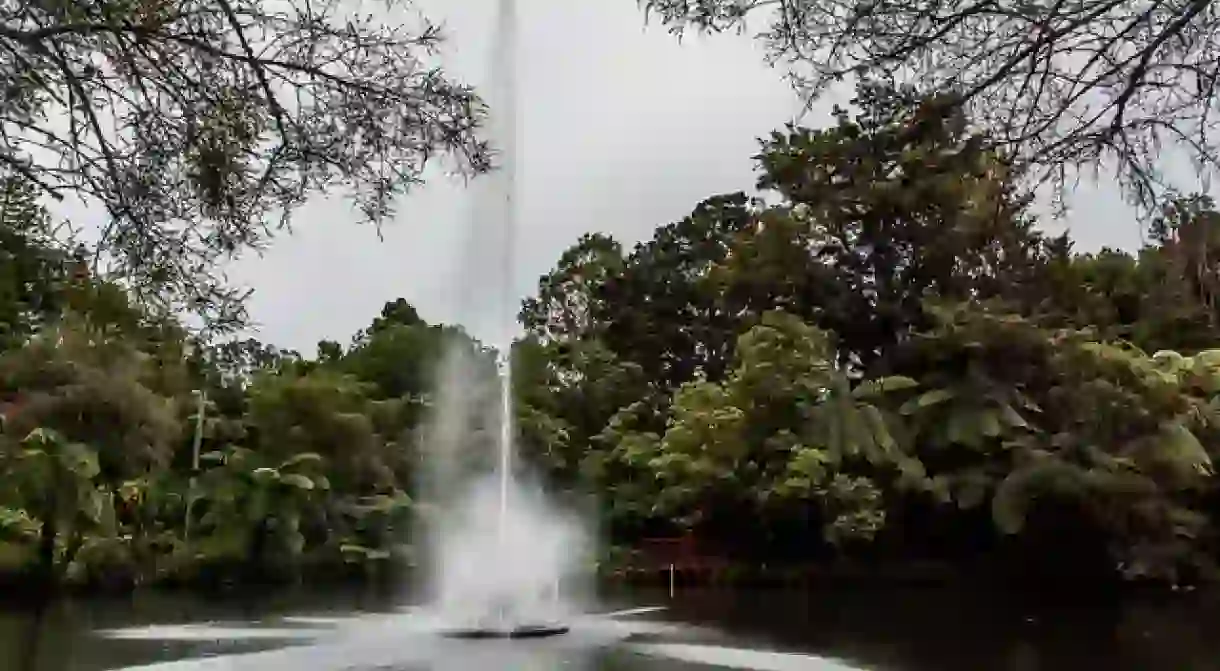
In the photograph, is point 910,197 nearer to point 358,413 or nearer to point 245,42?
point 358,413

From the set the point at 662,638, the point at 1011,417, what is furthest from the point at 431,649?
Answer: the point at 1011,417

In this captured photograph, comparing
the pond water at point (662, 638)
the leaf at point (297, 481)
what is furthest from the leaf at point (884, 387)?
the leaf at point (297, 481)

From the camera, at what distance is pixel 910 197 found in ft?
64.0

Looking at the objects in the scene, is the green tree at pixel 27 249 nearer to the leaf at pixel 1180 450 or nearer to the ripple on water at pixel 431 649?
the ripple on water at pixel 431 649

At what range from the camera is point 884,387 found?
18859 mm

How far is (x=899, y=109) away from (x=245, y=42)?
→ 5.33 ft

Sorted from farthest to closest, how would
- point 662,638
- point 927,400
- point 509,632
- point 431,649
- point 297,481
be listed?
point 297,481, point 927,400, point 509,632, point 662,638, point 431,649

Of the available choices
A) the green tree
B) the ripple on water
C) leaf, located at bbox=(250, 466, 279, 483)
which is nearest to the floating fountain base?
the ripple on water

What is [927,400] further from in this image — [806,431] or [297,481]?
[297,481]

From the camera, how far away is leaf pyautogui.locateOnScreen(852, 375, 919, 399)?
18750 millimetres

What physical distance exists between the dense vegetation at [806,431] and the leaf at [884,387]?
5cm

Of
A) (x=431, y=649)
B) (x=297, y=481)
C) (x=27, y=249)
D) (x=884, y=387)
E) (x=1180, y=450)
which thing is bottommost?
(x=431, y=649)

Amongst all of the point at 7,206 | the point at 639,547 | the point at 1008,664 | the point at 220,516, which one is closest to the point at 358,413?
the point at 220,516

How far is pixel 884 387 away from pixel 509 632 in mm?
10512
